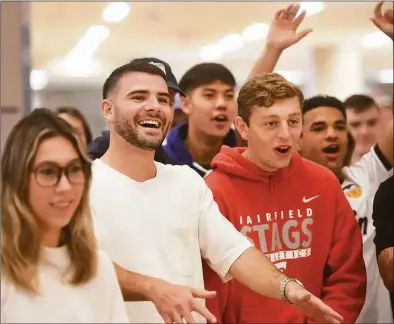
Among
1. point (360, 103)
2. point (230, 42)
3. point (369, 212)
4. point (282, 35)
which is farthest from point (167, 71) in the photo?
point (230, 42)

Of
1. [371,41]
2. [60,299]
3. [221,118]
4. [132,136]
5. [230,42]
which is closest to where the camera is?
[60,299]

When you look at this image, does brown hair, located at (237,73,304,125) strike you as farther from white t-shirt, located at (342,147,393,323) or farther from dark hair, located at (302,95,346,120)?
white t-shirt, located at (342,147,393,323)

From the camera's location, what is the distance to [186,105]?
7.29 feet

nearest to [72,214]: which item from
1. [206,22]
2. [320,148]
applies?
[320,148]

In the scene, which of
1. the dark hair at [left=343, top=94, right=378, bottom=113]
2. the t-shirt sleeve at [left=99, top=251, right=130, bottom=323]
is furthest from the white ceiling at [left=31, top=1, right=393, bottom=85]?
the t-shirt sleeve at [left=99, top=251, right=130, bottom=323]

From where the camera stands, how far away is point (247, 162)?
2.00 metres

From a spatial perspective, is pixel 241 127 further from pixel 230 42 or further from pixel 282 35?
pixel 230 42

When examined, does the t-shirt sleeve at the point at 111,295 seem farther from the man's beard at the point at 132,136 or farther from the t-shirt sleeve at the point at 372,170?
the t-shirt sleeve at the point at 372,170

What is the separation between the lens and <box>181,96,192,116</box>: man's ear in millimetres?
2195

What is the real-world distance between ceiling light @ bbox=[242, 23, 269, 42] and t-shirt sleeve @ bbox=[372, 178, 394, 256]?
362 centimetres

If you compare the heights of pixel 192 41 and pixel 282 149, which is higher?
pixel 192 41

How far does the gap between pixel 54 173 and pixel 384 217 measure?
1027 mm

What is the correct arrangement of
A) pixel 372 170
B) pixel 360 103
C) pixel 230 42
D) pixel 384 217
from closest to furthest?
pixel 384 217 → pixel 372 170 → pixel 360 103 → pixel 230 42

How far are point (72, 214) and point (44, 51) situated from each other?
254 inches
